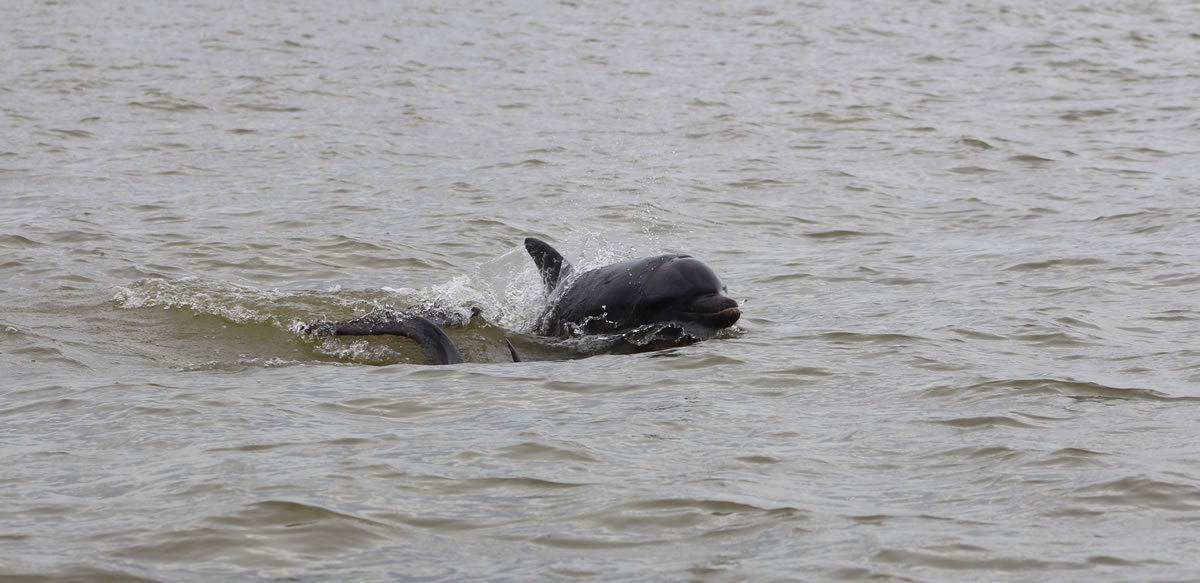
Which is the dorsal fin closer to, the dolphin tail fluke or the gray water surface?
the gray water surface

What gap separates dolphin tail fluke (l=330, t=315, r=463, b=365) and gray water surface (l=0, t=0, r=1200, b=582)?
0.67 ft

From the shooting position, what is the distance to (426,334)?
9.09m

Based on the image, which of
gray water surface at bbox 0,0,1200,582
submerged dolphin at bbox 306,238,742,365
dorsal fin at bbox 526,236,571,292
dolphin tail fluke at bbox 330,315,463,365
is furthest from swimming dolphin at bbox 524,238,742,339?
dolphin tail fluke at bbox 330,315,463,365

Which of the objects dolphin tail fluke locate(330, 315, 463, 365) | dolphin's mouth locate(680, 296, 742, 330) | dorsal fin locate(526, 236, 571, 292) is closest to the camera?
dolphin tail fluke locate(330, 315, 463, 365)

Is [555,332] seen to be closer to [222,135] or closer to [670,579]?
[670,579]

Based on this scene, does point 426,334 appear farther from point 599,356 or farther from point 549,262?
point 549,262

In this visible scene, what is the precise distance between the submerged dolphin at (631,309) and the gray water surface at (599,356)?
248mm

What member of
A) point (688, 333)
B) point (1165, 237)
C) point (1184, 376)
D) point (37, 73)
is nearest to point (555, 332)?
point (688, 333)

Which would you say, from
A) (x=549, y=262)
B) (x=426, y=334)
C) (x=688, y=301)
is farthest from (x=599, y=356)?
(x=549, y=262)

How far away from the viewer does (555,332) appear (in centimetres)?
988

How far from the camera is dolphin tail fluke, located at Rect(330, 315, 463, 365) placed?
891 centimetres

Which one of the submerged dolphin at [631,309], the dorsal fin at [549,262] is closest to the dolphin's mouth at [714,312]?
the submerged dolphin at [631,309]

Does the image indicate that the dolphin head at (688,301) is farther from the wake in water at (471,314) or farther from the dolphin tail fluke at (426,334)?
the dolphin tail fluke at (426,334)

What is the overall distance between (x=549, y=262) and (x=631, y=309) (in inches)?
46.3
